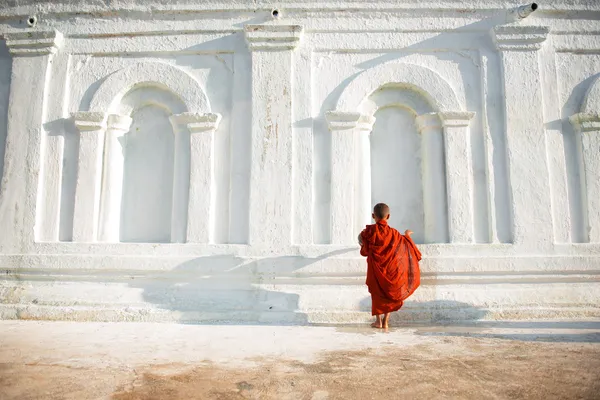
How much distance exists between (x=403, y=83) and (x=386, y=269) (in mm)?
2552

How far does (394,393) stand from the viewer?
2447 mm

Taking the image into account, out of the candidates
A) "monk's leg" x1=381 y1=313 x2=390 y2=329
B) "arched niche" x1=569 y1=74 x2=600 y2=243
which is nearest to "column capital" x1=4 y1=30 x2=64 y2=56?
"monk's leg" x1=381 y1=313 x2=390 y2=329

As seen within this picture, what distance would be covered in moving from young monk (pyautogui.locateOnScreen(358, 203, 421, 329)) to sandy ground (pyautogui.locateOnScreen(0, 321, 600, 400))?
1.05 feet

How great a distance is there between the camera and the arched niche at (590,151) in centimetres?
539

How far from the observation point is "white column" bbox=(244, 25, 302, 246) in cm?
535

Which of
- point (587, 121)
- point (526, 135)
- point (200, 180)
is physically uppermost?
point (587, 121)

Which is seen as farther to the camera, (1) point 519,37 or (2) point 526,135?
(1) point 519,37

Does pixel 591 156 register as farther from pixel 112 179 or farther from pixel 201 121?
pixel 112 179

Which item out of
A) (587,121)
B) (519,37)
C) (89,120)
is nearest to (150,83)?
(89,120)

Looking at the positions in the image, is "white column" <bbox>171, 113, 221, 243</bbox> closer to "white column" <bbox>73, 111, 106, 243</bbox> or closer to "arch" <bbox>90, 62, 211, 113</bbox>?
"arch" <bbox>90, 62, 211, 113</bbox>

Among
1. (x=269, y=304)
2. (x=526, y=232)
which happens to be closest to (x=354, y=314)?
(x=269, y=304)

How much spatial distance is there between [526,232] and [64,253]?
579 cm

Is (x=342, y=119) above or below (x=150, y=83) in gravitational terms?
below

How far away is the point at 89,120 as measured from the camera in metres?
5.64
